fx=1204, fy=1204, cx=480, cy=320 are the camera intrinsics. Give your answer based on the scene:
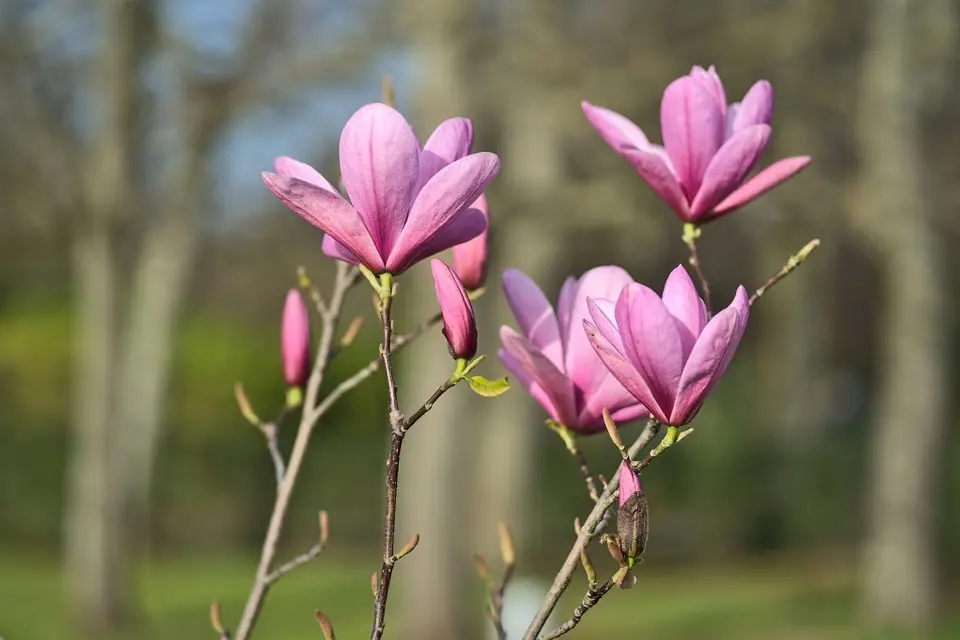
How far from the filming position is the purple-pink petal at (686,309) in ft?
2.86

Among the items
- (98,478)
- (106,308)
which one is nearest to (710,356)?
(106,308)

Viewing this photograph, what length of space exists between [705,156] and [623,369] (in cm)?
28

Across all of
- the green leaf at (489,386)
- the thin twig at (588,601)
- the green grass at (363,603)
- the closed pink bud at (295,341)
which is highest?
the closed pink bud at (295,341)

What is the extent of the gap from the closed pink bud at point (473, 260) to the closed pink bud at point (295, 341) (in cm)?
15

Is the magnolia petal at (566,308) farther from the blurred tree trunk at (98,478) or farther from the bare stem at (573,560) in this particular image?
the blurred tree trunk at (98,478)

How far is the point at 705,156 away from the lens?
3.47 ft

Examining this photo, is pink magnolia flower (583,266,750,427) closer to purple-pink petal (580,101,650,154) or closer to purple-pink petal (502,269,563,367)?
purple-pink petal (502,269,563,367)

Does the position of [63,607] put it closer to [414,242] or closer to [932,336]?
[932,336]

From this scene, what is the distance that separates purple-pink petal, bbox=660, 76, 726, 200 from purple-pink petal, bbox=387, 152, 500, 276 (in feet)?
0.82

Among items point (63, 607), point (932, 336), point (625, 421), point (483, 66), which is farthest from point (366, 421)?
point (625, 421)

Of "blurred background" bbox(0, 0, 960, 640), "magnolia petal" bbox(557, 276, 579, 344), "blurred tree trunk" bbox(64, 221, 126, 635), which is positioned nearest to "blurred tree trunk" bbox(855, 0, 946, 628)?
"blurred background" bbox(0, 0, 960, 640)

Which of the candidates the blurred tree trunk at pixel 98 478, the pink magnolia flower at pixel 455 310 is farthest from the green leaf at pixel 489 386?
the blurred tree trunk at pixel 98 478

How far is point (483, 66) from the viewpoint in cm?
905

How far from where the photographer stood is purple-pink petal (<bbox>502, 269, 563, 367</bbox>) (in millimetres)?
1017
